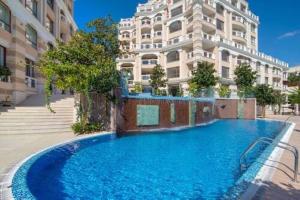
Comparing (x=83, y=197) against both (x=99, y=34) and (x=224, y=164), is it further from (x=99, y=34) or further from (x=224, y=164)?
(x=99, y=34)

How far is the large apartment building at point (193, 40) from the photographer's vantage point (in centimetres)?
3797

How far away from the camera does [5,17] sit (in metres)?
17.1

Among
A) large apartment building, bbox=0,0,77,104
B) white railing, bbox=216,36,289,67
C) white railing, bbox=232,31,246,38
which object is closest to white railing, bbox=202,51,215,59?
white railing, bbox=216,36,289,67

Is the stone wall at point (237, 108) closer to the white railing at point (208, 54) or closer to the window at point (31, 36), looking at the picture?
the white railing at point (208, 54)

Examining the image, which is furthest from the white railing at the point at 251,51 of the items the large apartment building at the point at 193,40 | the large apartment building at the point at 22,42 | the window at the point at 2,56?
the window at the point at 2,56

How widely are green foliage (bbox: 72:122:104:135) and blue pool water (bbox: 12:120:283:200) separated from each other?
1668 millimetres

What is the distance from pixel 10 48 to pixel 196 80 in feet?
64.0

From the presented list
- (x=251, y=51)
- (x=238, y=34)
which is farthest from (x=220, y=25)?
(x=251, y=51)

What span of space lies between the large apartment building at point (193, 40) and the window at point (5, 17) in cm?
2053

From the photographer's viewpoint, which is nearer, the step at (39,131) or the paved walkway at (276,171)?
the paved walkway at (276,171)

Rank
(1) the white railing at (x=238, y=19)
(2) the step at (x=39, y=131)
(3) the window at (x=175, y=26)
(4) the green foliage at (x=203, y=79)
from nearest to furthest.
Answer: (2) the step at (x=39, y=131), (4) the green foliage at (x=203, y=79), (3) the window at (x=175, y=26), (1) the white railing at (x=238, y=19)

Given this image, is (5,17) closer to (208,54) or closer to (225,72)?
(208,54)

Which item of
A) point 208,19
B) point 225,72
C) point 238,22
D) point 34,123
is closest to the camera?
point 34,123

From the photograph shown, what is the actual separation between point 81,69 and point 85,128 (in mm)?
3205
